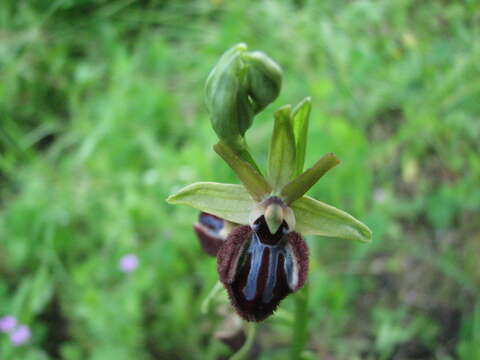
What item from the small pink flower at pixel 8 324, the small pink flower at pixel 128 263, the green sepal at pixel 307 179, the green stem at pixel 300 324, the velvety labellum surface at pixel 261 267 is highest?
the small pink flower at pixel 128 263

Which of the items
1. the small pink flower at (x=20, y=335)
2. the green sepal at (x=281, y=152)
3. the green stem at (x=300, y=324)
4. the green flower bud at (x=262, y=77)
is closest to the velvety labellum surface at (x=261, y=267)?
the green sepal at (x=281, y=152)

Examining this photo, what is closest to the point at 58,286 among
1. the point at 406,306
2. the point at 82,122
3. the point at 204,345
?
the point at 204,345

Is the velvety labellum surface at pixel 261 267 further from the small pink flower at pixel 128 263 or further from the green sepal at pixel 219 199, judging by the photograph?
the small pink flower at pixel 128 263

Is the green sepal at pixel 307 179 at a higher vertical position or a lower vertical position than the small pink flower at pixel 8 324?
lower

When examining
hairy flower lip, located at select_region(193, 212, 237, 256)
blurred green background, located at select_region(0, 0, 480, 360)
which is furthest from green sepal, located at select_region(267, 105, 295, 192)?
blurred green background, located at select_region(0, 0, 480, 360)

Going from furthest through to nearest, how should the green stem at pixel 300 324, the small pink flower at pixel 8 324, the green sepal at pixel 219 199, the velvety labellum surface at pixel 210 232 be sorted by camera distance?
the small pink flower at pixel 8 324 → the velvety labellum surface at pixel 210 232 → the green stem at pixel 300 324 → the green sepal at pixel 219 199

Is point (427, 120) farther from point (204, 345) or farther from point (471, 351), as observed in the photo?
point (204, 345)

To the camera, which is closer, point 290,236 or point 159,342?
point 290,236
